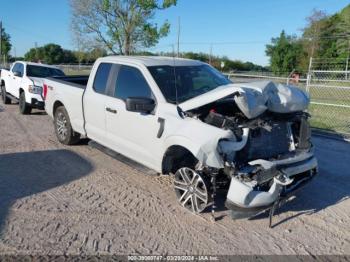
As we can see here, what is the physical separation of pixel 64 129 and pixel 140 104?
11.3 feet

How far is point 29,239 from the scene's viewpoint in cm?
403

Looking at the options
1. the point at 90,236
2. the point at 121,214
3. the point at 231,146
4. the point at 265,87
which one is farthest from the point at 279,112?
the point at 90,236

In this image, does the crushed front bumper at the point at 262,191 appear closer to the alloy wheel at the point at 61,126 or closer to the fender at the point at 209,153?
the fender at the point at 209,153

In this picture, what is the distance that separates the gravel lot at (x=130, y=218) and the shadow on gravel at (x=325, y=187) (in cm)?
2

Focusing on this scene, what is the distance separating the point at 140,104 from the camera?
5.01 meters

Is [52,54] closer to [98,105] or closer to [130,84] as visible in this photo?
[98,105]

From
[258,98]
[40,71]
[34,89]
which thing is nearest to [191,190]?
[258,98]

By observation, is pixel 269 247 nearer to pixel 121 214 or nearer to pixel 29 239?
pixel 121 214

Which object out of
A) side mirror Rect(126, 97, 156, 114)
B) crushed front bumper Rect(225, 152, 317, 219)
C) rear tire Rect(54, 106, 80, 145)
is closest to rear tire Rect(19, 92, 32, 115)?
rear tire Rect(54, 106, 80, 145)

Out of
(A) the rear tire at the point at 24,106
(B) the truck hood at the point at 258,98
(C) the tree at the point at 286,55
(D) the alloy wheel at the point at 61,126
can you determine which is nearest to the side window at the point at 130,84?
(B) the truck hood at the point at 258,98

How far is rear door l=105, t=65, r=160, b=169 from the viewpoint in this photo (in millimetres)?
5336

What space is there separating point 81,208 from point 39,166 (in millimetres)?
2091

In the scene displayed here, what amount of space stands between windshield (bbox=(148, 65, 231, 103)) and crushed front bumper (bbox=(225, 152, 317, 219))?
5.12 ft

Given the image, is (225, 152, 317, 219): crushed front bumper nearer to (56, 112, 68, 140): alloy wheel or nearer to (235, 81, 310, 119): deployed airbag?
(235, 81, 310, 119): deployed airbag
